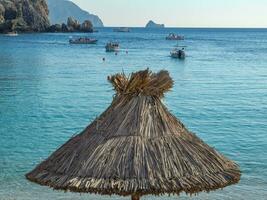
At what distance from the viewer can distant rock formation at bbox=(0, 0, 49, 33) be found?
511 feet

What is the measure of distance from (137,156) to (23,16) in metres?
165

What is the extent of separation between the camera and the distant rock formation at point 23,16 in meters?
156

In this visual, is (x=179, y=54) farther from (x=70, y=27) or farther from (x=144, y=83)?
(x=70, y=27)

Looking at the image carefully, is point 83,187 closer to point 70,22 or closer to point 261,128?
point 261,128

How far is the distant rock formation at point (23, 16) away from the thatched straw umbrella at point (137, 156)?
148 m

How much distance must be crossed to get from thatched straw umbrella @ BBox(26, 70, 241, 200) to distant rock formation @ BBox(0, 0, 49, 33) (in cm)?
14829

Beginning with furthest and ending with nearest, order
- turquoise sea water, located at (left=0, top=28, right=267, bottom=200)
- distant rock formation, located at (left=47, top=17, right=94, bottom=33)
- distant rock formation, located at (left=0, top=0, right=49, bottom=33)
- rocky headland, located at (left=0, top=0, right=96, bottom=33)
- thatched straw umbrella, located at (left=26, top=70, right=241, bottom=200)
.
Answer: distant rock formation, located at (left=47, top=17, right=94, bottom=33)
rocky headland, located at (left=0, top=0, right=96, bottom=33)
distant rock formation, located at (left=0, top=0, right=49, bottom=33)
turquoise sea water, located at (left=0, top=28, right=267, bottom=200)
thatched straw umbrella, located at (left=26, top=70, right=241, bottom=200)

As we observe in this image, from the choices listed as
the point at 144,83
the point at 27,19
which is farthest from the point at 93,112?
the point at 27,19

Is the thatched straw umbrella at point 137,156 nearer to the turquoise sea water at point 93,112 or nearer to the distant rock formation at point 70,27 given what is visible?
the turquoise sea water at point 93,112

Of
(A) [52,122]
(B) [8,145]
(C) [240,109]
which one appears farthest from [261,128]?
(B) [8,145]

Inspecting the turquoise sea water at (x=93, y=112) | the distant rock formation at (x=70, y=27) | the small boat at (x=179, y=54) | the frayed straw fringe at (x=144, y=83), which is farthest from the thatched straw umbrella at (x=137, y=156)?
the distant rock formation at (x=70, y=27)

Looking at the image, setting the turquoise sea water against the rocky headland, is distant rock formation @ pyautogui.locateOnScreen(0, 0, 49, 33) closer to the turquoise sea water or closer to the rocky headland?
the rocky headland

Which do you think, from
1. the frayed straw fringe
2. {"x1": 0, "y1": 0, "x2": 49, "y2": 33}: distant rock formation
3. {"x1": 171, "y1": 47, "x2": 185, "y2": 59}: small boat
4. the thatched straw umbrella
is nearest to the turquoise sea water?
the frayed straw fringe

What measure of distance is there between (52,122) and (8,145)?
511cm
